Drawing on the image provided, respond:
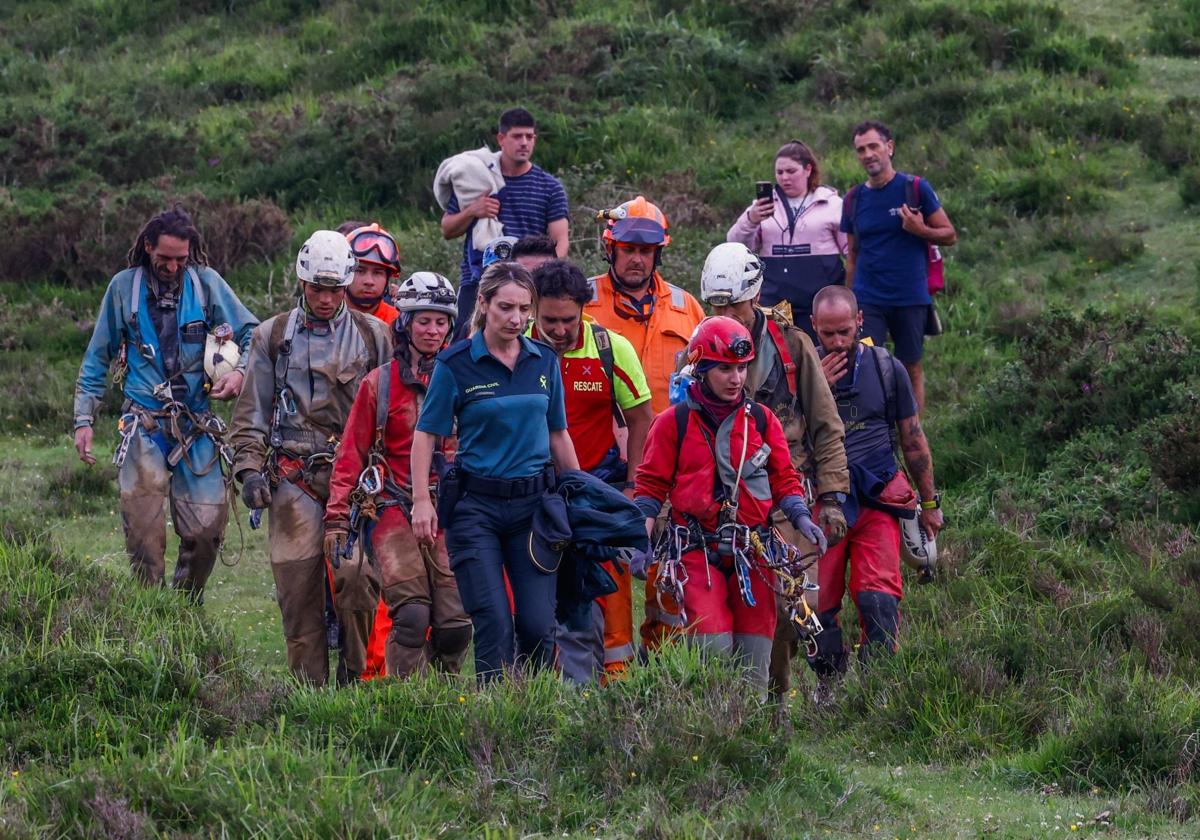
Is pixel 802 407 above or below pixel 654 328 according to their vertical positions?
below

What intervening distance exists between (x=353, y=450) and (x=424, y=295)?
0.75m

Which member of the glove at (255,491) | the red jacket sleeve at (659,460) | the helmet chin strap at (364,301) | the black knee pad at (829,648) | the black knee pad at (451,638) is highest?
the helmet chin strap at (364,301)

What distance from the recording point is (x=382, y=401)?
816 centimetres

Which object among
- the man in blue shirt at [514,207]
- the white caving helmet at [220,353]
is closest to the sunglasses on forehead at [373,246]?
the white caving helmet at [220,353]

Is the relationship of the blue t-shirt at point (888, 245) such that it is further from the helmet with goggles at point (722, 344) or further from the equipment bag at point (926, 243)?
the helmet with goggles at point (722, 344)

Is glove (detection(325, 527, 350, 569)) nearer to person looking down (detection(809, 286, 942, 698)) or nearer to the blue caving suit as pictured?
the blue caving suit

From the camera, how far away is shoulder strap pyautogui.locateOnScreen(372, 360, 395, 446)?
26.7 ft

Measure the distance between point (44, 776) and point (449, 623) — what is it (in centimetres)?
254

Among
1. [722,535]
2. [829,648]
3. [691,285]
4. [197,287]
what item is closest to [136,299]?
[197,287]

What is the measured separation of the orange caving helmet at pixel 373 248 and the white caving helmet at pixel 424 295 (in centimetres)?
113

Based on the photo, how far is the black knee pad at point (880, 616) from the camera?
8.45 m

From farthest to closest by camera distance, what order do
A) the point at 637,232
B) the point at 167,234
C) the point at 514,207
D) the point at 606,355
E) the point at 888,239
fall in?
the point at 888,239 → the point at 514,207 → the point at 167,234 → the point at 637,232 → the point at 606,355

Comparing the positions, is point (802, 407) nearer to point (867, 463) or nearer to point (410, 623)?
point (867, 463)

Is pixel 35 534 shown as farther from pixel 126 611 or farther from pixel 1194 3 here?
pixel 1194 3
